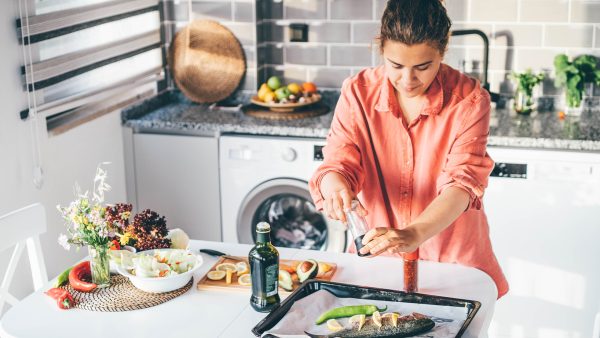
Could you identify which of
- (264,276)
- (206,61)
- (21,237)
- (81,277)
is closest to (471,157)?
(264,276)

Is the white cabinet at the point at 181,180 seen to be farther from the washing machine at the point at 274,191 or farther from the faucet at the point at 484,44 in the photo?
the faucet at the point at 484,44

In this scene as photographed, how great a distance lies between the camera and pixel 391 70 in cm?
202

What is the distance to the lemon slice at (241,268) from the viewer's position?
214cm

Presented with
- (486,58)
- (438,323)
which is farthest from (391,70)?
(486,58)

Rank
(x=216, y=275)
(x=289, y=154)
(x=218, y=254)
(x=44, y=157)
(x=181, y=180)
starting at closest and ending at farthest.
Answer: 1. (x=216, y=275)
2. (x=218, y=254)
3. (x=44, y=157)
4. (x=289, y=154)
5. (x=181, y=180)

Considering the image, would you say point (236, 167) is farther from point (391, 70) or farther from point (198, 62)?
point (391, 70)

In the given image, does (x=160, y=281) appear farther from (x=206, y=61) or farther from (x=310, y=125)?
(x=206, y=61)

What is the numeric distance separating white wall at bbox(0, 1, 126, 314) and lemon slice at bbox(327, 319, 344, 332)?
157 cm

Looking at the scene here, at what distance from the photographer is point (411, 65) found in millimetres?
1977

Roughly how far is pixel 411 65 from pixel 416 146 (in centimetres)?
30

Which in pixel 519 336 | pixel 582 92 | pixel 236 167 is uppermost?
pixel 582 92

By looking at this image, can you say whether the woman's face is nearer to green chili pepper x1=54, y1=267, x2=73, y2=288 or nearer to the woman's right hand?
the woman's right hand

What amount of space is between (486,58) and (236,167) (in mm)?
1195

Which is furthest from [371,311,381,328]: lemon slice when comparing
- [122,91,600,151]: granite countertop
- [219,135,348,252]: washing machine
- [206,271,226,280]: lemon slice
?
[219,135,348,252]: washing machine
